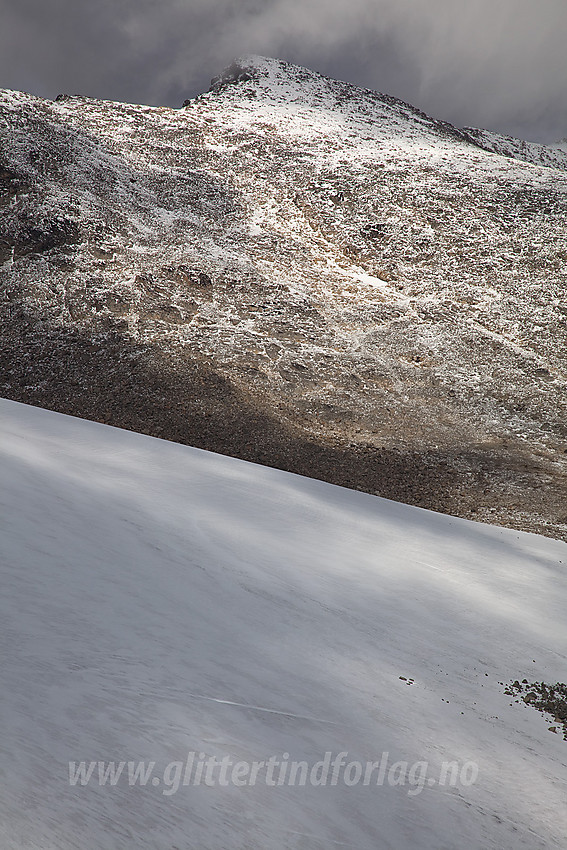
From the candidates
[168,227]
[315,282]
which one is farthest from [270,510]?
[168,227]

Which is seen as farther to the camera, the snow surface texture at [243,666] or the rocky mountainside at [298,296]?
the rocky mountainside at [298,296]

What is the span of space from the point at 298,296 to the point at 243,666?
15666mm

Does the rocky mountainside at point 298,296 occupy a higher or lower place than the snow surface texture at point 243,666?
higher

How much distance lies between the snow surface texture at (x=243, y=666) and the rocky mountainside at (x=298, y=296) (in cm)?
530

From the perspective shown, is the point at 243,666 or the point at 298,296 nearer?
the point at 243,666

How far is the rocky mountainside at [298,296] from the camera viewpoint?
11358mm

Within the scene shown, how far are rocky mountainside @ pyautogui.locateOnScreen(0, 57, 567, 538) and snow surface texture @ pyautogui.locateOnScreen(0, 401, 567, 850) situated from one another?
530 centimetres

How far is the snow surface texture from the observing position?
1.79 meters

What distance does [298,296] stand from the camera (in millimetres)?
17312

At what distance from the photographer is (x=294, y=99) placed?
32.1 m

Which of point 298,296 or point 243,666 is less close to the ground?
point 298,296

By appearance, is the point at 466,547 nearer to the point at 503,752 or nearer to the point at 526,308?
the point at 503,752

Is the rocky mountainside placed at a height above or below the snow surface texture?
above

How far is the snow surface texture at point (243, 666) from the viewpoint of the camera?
1.79m
